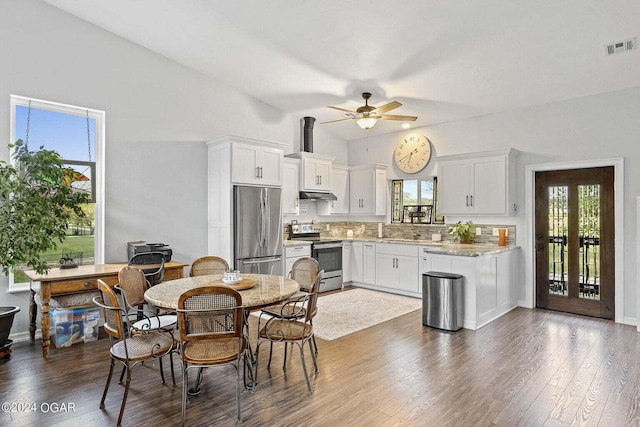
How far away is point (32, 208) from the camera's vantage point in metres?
3.58

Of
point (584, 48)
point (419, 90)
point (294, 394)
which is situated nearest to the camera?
point (294, 394)

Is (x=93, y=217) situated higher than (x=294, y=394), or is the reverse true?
(x=93, y=217)

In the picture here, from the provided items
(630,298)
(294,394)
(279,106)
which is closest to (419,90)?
Answer: (279,106)

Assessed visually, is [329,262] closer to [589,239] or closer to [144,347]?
[589,239]

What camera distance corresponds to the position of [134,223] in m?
5.00

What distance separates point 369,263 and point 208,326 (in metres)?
4.63

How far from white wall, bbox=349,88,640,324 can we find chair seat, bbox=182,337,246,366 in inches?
188

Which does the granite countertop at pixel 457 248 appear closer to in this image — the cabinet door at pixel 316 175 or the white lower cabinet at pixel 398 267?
the white lower cabinet at pixel 398 267

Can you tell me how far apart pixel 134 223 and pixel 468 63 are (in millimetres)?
4642

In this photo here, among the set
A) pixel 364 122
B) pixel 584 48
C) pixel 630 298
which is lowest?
pixel 630 298

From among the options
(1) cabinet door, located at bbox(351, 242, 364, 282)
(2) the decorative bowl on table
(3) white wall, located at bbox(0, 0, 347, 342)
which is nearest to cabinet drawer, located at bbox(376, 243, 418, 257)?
(1) cabinet door, located at bbox(351, 242, 364, 282)

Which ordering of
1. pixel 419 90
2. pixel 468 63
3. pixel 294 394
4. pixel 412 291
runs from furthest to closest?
pixel 412 291, pixel 419 90, pixel 468 63, pixel 294 394

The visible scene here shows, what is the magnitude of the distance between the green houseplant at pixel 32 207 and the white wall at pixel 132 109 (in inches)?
28.2

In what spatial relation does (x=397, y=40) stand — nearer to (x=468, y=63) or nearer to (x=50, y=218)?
(x=468, y=63)
